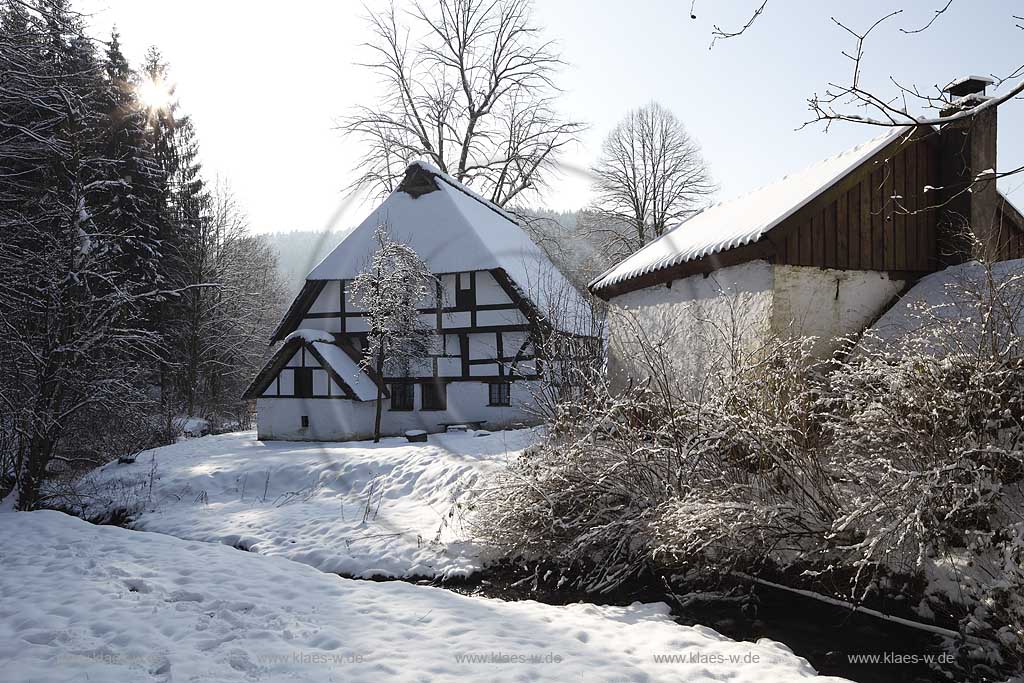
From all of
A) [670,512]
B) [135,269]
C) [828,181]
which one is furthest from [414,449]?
[135,269]

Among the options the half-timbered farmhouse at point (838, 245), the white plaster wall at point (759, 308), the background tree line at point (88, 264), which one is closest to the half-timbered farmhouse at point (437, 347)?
the background tree line at point (88, 264)

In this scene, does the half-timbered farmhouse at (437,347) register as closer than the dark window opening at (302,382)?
Yes

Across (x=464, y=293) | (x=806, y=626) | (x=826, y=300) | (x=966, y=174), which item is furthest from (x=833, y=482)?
(x=464, y=293)

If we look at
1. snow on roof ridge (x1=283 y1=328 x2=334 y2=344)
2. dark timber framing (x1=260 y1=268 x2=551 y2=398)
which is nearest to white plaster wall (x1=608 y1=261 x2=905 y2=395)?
dark timber framing (x1=260 y1=268 x2=551 y2=398)

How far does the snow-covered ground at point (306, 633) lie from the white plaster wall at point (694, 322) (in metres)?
3.04

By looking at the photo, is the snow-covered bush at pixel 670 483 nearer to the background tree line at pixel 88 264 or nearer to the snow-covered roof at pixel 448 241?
the background tree line at pixel 88 264

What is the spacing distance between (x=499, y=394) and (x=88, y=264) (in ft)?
33.4

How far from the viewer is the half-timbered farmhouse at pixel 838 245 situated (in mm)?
8945

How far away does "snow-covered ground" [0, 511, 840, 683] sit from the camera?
14.7 feet

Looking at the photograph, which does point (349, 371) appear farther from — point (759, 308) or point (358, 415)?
point (759, 308)

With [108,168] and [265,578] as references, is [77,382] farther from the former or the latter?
[108,168]

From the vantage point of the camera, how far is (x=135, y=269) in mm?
21188

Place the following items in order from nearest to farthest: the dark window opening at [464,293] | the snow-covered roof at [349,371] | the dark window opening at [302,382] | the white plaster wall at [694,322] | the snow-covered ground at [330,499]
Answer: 1. the snow-covered ground at [330,499]
2. the white plaster wall at [694,322]
3. the snow-covered roof at [349,371]
4. the dark window opening at [464,293]
5. the dark window opening at [302,382]

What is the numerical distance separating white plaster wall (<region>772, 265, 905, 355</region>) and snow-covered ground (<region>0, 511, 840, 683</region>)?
4.58m
